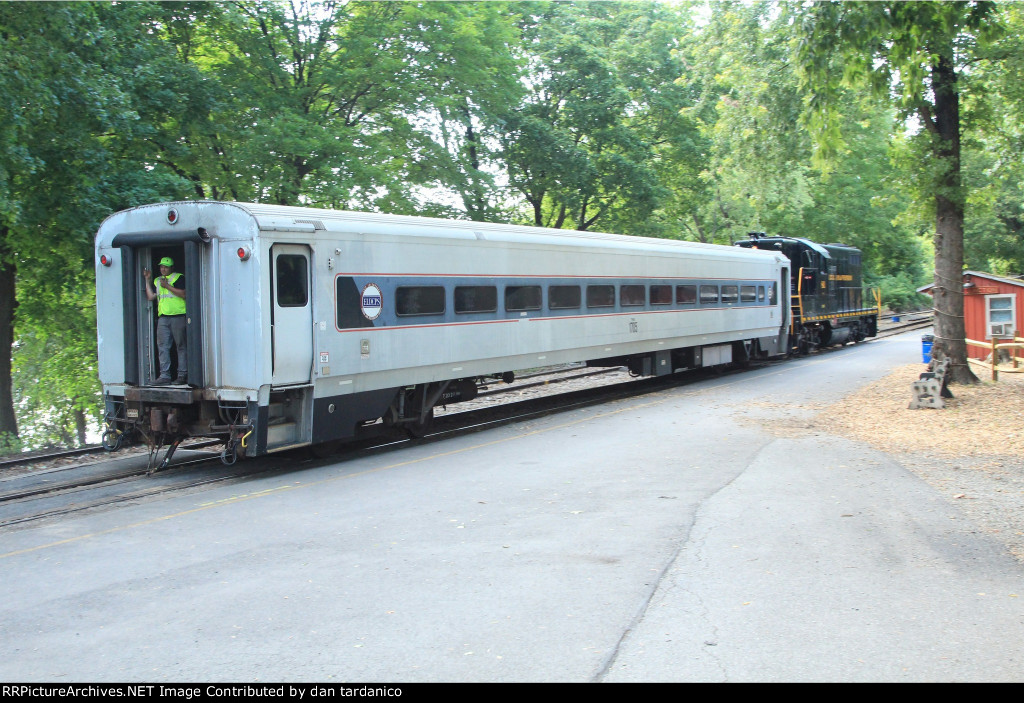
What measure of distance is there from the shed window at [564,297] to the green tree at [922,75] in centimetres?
541

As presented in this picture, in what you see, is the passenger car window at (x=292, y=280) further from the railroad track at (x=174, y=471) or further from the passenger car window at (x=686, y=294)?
the passenger car window at (x=686, y=294)

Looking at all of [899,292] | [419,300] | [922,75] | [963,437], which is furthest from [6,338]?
[899,292]

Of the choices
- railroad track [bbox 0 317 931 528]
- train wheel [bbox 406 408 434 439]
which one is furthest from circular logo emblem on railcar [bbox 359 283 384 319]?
train wheel [bbox 406 408 434 439]

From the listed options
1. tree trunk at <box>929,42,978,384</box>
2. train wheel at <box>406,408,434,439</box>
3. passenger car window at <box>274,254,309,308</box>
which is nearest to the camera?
passenger car window at <box>274,254,309,308</box>

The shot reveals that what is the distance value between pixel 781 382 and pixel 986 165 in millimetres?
11003

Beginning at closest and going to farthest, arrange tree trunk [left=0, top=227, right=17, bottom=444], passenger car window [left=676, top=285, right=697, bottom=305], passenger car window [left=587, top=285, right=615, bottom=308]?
1. passenger car window [left=587, top=285, right=615, bottom=308]
2. tree trunk [left=0, top=227, right=17, bottom=444]
3. passenger car window [left=676, top=285, right=697, bottom=305]

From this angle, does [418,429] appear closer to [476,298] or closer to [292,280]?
[476,298]

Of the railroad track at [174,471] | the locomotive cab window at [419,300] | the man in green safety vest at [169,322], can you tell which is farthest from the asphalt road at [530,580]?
the locomotive cab window at [419,300]

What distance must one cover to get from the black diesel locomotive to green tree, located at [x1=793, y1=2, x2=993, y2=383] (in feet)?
30.8

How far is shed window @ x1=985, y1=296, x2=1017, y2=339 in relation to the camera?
24.8m

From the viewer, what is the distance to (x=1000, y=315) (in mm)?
25203

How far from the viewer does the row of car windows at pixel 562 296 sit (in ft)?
41.4

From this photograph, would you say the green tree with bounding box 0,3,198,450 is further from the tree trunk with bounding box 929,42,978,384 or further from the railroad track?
the tree trunk with bounding box 929,42,978,384

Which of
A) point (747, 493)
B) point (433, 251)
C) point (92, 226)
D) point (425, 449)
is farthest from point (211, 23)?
point (747, 493)
